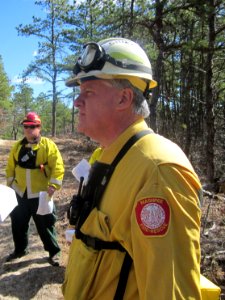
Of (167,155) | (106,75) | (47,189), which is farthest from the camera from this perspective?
(47,189)

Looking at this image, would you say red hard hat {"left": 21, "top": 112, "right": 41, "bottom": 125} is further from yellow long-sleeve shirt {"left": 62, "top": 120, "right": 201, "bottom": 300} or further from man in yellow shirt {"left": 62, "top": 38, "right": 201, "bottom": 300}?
yellow long-sleeve shirt {"left": 62, "top": 120, "right": 201, "bottom": 300}

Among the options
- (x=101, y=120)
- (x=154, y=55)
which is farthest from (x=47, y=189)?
(x=154, y=55)

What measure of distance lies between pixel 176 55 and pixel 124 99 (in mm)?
19005

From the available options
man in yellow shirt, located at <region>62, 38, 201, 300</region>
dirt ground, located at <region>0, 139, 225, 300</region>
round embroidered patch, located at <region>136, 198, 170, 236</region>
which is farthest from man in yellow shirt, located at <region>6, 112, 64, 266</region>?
round embroidered patch, located at <region>136, 198, 170, 236</region>

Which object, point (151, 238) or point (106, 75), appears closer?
point (151, 238)

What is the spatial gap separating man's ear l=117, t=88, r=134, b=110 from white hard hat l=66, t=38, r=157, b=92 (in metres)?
0.06

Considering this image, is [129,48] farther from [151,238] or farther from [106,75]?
[151,238]

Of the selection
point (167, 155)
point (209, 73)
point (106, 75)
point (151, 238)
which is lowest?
point (151, 238)

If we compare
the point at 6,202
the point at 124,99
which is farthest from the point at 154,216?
the point at 6,202

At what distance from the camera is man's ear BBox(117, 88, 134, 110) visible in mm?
1649

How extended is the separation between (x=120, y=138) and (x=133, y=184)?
307mm

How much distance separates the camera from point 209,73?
10391mm

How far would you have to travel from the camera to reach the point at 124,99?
1.65m

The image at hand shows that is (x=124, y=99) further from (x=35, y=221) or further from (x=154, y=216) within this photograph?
(x=35, y=221)
